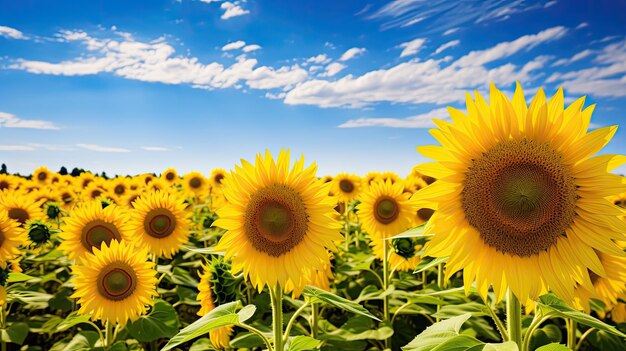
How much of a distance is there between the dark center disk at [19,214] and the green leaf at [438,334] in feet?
24.5

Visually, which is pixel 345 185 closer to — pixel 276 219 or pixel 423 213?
pixel 423 213

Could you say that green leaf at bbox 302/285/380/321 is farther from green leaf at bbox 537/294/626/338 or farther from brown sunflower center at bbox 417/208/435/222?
brown sunflower center at bbox 417/208/435/222

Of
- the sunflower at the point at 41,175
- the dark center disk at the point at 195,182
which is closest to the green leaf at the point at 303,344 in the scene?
the dark center disk at the point at 195,182

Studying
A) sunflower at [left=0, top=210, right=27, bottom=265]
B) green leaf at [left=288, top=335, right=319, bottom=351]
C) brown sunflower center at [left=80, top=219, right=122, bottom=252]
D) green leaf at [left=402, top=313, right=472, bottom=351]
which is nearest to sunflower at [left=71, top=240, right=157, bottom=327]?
sunflower at [left=0, top=210, right=27, bottom=265]

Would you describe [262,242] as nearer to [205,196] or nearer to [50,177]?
[205,196]

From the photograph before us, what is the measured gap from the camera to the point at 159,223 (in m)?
6.25

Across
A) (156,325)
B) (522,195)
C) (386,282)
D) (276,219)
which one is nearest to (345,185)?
(386,282)

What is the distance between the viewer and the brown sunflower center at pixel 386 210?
21.2 ft

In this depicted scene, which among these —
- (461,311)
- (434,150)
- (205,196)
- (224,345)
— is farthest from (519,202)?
(205,196)

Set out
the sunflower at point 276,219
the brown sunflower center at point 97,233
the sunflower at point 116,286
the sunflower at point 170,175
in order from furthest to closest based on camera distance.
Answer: the sunflower at point 170,175 → the brown sunflower center at point 97,233 → the sunflower at point 116,286 → the sunflower at point 276,219

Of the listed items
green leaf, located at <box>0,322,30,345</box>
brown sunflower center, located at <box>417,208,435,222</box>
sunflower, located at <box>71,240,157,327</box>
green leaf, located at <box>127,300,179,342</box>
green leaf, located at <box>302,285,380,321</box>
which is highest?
brown sunflower center, located at <box>417,208,435,222</box>

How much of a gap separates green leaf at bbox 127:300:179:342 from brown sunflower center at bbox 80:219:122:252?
1.38 meters

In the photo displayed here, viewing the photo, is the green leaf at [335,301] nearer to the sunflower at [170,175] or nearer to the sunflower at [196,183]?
the sunflower at [196,183]

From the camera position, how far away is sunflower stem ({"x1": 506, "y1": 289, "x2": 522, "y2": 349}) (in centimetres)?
222
